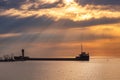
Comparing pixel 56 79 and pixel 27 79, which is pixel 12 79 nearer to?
pixel 27 79

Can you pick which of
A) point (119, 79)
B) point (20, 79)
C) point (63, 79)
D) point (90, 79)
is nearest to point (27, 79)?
point (20, 79)

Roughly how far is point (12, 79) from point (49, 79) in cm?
1094

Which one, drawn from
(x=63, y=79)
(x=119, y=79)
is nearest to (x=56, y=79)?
(x=63, y=79)

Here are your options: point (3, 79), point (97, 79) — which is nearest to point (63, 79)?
point (97, 79)

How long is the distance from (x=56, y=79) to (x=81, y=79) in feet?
24.0

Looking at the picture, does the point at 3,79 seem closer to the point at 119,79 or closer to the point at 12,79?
the point at 12,79

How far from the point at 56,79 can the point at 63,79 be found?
2.28 m

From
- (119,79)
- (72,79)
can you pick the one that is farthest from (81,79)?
(119,79)

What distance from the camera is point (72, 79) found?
114875 millimetres

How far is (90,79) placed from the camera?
376 ft

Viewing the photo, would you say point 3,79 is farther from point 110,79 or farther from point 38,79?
point 110,79

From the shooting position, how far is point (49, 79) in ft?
385

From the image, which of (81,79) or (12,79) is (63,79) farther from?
(12,79)

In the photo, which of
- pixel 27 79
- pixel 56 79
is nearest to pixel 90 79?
pixel 56 79
